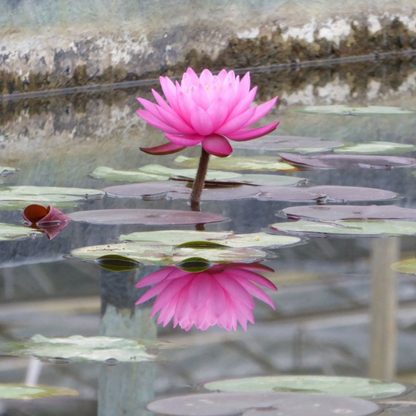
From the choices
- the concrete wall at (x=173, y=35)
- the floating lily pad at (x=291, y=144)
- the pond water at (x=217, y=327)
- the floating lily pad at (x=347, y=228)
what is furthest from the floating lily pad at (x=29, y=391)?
the concrete wall at (x=173, y=35)

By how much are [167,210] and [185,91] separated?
9.9 inches

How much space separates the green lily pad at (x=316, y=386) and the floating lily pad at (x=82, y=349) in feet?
0.45

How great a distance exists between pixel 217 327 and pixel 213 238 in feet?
1.38

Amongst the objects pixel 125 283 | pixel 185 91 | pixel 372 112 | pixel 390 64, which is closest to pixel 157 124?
pixel 185 91

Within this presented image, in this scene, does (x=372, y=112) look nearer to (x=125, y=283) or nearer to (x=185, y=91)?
(x=185, y=91)

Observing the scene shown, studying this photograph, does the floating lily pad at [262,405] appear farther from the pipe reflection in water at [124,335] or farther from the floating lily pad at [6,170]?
the floating lily pad at [6,170]

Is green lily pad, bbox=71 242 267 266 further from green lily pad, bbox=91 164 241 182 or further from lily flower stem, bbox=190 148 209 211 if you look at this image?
green lily pad, bbox=91 164 241 182

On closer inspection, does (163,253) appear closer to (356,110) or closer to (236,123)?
(236,123)

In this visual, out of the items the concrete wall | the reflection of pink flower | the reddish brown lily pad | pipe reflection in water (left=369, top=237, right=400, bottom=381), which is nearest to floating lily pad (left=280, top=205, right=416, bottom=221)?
pipe reflection in water (left=369, top=237, right=400, bottom=381)

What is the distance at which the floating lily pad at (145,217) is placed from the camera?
185 centimetres

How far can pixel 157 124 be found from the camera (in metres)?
1.91

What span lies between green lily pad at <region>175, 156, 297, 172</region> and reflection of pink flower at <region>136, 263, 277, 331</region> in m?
0.91

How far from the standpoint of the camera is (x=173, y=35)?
4.88m

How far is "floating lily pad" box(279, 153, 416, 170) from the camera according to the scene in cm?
247
